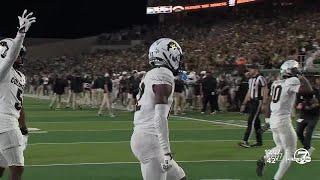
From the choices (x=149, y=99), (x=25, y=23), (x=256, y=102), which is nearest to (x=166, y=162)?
(x=149, y=99)

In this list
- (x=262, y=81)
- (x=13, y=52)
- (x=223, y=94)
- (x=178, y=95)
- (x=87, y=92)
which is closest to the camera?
(x=13, y=52)

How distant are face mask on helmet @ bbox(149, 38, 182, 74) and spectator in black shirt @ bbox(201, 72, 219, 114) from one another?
17.8 metres

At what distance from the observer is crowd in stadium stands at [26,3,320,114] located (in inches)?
960

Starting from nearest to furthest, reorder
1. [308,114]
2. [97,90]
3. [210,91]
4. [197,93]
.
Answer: [308,114] → [210,91] → [197,93] → [97,90]

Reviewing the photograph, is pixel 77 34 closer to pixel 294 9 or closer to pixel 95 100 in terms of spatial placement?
pixel 294 9

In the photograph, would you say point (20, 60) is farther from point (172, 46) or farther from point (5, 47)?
point (172, 46)

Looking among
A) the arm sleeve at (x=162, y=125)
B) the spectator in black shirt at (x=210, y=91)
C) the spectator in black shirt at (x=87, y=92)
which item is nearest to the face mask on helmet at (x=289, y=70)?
the arm sleeve at (x=162, y=125)

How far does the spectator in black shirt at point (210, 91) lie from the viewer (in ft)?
75.6

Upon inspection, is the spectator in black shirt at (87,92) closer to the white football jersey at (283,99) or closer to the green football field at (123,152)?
the green football field at (123,152)

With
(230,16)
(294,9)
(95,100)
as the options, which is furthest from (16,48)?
(230,16)

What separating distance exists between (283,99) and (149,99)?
3748 mm

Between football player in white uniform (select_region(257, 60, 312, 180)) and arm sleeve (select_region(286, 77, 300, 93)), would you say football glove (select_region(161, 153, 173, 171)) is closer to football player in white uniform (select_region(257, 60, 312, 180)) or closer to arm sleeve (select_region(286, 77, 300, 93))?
football player in white uniform (select_region(257, 60, 312, 180))

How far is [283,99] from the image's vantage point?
8.54 meters

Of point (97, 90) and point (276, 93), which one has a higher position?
point (97, 90)
